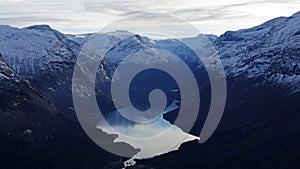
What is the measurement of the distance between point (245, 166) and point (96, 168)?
5624 centimetres

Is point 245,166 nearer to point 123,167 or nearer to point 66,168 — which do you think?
point 123,167

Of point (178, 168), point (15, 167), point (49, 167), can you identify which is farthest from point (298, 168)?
point (15, 167)

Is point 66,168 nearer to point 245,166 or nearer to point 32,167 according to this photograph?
point 32,167

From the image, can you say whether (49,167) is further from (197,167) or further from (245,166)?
(245,166)

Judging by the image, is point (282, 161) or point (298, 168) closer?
point (298, 168)

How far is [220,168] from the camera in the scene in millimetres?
197500

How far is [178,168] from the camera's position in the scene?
19838 cm

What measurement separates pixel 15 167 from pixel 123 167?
134ft

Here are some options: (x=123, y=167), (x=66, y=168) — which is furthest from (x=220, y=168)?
(x=66, y=168)

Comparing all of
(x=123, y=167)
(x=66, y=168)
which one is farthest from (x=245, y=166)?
(x=66, y=168)

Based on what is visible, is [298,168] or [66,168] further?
[66,168]

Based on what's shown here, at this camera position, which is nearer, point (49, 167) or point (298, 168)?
point (298, 168)

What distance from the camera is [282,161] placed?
19988cm

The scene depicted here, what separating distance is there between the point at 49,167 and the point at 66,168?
254 inches
